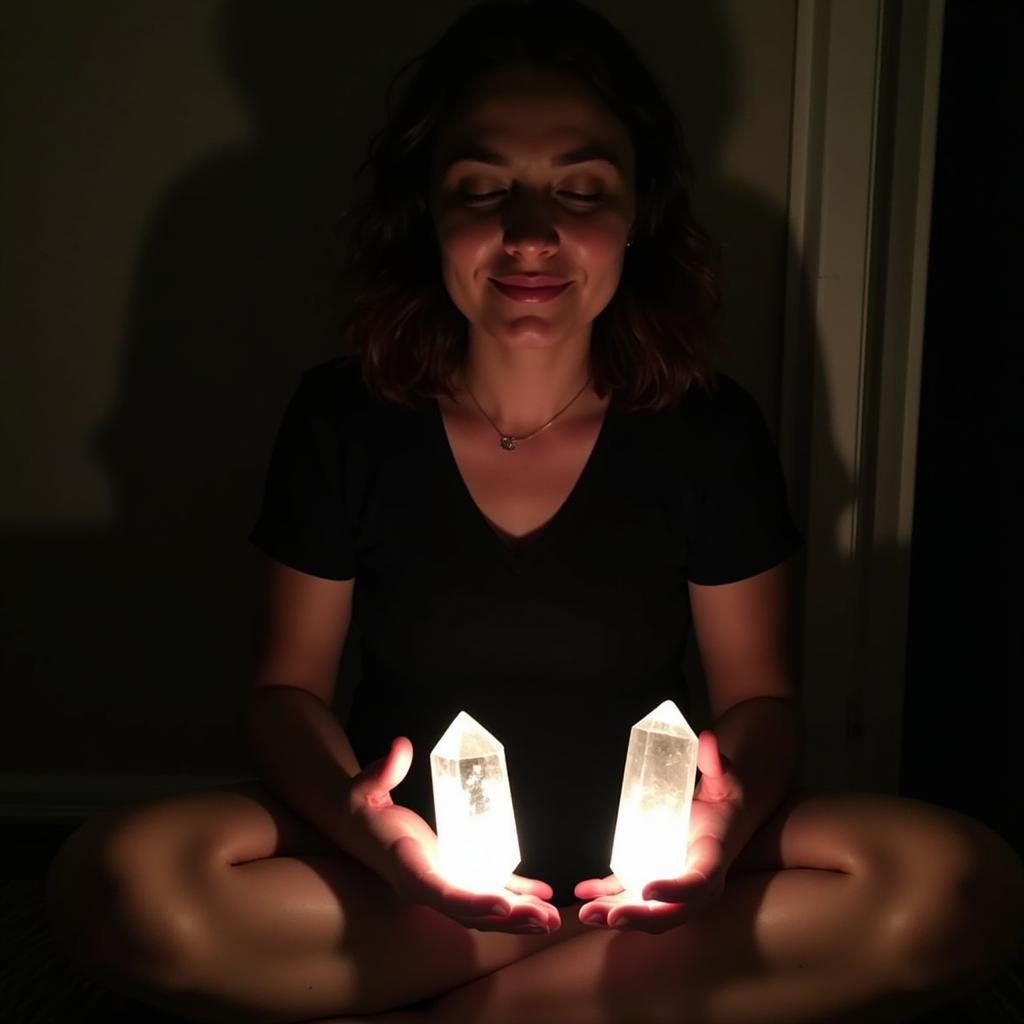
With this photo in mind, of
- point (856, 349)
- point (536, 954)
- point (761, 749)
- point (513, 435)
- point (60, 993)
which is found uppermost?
point (856, 349)

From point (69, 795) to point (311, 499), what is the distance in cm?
87

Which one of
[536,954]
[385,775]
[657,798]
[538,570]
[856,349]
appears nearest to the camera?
[657,798]

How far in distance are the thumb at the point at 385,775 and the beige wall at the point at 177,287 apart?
763mm

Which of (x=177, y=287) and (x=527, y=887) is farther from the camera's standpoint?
(x=177, y=287)

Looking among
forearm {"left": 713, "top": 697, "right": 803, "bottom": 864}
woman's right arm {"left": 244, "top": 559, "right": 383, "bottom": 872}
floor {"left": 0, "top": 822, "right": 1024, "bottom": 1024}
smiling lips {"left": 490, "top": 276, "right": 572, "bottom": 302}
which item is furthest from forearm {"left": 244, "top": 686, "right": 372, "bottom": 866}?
smiling lips {"left": 490, "top": 276, "right": 572, "bottom": 302}

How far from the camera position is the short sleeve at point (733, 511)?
4.78 feet

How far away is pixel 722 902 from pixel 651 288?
0.77 meters

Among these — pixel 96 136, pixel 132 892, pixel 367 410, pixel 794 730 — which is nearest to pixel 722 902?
pixel 794 730

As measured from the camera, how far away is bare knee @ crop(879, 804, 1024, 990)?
1.20 metres

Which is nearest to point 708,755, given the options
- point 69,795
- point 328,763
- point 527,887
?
point 527,887

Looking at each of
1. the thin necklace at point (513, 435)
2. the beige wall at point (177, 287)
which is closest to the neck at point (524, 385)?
the thin necklace at point (513, 435)

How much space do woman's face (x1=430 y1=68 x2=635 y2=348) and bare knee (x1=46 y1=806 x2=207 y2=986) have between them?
2.31ft

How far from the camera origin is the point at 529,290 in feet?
4.32

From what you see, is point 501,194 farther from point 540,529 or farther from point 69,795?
point 69,795
